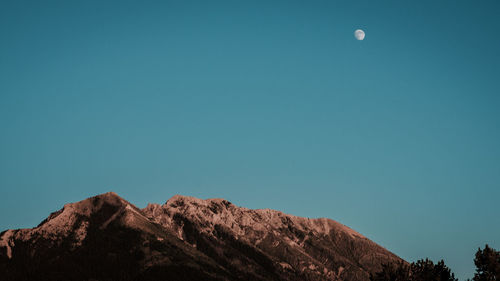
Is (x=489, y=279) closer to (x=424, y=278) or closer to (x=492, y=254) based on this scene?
A: (x=492, y=254)

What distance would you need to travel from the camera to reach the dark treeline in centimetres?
10862

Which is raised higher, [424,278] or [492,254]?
[492,254]

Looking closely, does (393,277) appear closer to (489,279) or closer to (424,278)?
(424,278)

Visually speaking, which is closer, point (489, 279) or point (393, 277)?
point (489, 279)

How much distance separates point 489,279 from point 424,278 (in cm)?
1332

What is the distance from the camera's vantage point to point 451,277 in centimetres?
11356

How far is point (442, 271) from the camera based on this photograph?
371 feet

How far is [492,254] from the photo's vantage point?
110 metres

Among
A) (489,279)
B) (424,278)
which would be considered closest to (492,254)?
(489,279)

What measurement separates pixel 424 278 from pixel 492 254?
15.8 meters

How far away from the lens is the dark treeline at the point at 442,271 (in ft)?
356

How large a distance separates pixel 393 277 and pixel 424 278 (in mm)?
6812

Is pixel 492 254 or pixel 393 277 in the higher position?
pixel 492 254

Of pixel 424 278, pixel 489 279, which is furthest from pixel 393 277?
pixel 489 279
